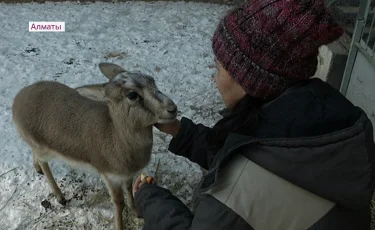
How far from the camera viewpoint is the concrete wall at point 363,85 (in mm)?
3119

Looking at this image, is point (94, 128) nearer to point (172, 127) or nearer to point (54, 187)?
point (172, 127)

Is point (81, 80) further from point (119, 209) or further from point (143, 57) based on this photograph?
point (119, 209)

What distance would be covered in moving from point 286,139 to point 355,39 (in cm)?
243

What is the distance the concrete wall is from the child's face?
1.97 m

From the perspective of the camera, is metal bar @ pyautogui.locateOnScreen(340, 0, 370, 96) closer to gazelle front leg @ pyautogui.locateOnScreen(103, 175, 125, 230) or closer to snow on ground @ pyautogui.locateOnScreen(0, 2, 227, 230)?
snow on ground @ pyautogui.locateOnScreen(0, 2, 227, 230)

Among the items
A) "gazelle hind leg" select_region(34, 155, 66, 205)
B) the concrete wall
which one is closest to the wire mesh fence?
the concrete wall

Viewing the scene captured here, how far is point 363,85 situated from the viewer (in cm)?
323

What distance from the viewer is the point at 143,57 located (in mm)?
4547

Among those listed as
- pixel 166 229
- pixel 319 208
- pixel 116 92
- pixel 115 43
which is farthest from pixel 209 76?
pixel 319 208

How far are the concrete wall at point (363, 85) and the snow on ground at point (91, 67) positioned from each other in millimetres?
1217

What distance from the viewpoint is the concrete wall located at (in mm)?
3119

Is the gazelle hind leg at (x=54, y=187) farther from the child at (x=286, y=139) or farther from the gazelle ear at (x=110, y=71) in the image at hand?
the child at (x=286, y=139)

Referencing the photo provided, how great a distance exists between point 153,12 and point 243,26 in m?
4.35

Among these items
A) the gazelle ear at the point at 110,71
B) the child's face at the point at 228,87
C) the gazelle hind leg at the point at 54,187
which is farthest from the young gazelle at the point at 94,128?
the child's face at the point at 228,87
